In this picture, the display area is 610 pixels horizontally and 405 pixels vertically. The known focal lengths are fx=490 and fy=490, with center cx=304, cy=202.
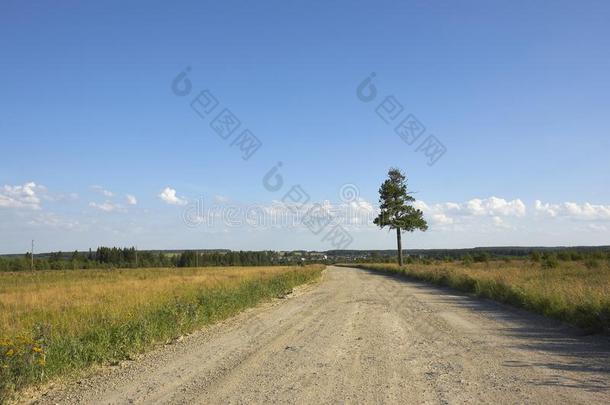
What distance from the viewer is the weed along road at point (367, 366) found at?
6285 mm

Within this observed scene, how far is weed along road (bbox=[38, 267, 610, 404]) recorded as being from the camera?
6285 mm

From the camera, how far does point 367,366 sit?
786 centimetres

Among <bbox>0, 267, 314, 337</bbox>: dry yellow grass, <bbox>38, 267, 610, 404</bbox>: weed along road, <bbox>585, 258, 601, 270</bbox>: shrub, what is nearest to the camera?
<bbox>38, 267, 610, 404</bbox>: weed along road

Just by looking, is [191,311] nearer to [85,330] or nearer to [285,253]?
[85,330]

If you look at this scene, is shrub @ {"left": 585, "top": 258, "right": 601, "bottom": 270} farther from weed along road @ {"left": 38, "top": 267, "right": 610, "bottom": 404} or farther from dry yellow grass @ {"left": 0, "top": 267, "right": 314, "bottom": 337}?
weed along road @ {"left": 38, "top": 267, "right": 610, "bottom": 404}

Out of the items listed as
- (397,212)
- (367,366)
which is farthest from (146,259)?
(367,366)

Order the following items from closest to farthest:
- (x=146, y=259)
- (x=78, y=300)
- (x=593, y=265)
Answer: (x=78, y=300) → (x=593, y=265) → (x=146, y=259)

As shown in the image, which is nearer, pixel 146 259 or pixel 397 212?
pixel 397 212

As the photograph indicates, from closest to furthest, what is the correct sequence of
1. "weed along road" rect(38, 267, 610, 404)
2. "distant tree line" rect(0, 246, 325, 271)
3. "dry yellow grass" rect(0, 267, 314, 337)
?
"weed along road" rect(38, 267, 610, 404) → "dry yellow grass" rect(0, 267, 314, 337) → "distant tree line" rect(0, 246, 325, 271)

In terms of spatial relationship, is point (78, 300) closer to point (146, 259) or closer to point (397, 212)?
point (397, 212)

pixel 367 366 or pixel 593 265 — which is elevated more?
pixel 593 265

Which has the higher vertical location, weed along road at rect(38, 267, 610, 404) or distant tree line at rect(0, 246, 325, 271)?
distant tree line at rect(0, 246, 325, 271)

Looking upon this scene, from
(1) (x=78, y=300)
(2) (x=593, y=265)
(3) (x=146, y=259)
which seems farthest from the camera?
(3) (x=146, y=259)

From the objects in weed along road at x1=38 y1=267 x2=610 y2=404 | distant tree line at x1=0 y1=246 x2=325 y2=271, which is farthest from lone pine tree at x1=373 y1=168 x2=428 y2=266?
distant tree line at x1=0 y1=246 x2=325 y2=271
